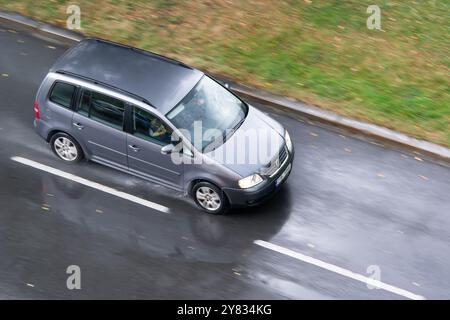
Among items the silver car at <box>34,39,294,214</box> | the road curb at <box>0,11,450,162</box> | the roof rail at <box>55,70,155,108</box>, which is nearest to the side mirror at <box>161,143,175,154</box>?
the silver car at <box>34,39,294,214</box>

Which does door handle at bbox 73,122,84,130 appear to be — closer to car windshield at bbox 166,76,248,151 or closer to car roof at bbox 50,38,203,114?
car roof at bbox 50,38,203,114

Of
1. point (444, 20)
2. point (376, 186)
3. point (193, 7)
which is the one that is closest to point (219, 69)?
point (193, 7)

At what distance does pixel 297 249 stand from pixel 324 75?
14.9ft

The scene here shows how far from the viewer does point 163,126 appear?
10.4 meters

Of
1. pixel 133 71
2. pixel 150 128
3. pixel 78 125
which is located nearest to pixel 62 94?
pixel 78 125

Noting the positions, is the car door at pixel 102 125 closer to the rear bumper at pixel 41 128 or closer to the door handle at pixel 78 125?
the door handle at pixel 78 125

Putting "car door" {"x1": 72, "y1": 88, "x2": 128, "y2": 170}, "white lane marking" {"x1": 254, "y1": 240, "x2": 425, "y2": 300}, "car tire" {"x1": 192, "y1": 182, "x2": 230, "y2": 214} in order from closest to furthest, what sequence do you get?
"white lane marking" {"x1": 254, "y1": 240, "x2": 425, "y2": 300}, "car tire" {"x1": 192, "y1": 182, "x2": 230, "y2": 214}, "car door" {"x1": 72, "y1": 88, "x2": 128, "y2": 170}

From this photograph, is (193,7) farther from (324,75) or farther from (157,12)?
(324,75)

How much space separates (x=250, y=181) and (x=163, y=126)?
164cm

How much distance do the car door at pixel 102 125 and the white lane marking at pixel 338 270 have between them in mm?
2768

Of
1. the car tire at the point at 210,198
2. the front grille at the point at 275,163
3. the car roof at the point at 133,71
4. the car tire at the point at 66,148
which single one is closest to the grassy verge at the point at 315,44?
the front grille at the point at 275,163

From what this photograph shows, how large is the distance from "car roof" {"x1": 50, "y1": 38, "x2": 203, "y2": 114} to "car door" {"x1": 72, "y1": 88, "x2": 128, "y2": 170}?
29 cm

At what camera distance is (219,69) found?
13711 mm

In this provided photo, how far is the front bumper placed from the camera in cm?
1044
